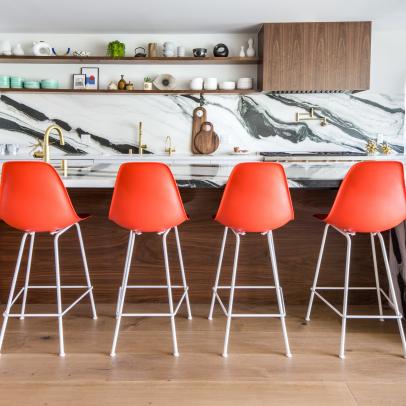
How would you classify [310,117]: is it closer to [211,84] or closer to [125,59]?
[211,84]

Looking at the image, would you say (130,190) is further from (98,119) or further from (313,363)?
(98,119)

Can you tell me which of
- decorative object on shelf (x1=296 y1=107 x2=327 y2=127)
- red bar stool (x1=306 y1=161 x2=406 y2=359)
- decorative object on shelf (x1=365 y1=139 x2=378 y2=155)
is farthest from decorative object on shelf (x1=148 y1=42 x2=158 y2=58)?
red bar stool (x1=306 y1=161 x2=406 y2=359)

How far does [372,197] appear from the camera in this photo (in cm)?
215

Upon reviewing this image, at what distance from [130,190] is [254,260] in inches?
40.5

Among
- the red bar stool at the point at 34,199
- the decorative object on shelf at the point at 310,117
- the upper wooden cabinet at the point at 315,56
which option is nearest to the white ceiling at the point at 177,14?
the upper wooden cabinet at the point at 315,56

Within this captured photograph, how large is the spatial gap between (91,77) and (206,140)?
1454 millimetres

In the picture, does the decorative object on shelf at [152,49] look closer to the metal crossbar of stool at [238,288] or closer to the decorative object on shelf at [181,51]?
the decorative object on shelf at [181,51]

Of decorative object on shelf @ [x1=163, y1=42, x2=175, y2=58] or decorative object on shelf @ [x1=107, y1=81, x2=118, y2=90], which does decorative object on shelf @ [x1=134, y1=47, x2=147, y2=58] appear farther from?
decorative object on shelf @ [x1=107, y1=81, x2=118, y2=90]

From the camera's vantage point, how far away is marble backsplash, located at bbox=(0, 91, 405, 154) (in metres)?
5.05

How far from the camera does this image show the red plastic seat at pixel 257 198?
2.12 metres

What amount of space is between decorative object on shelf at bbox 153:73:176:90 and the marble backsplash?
11cm

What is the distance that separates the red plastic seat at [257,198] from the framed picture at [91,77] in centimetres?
334

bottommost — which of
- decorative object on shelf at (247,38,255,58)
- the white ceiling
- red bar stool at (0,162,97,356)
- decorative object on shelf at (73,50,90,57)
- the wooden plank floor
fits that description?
the wooden plank floor

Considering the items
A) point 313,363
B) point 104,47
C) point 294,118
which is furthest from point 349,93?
point 313,363
